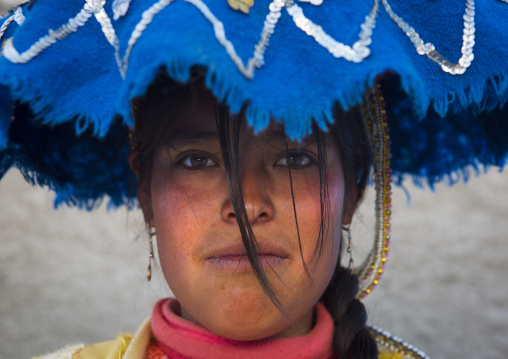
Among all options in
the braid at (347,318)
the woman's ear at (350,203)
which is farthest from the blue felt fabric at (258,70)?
the braid at (347,318)

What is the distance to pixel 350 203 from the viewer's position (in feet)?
3.59

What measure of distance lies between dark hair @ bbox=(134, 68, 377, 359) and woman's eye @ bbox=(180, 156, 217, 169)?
6 centimetres

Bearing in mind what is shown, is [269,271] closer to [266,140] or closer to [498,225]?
[266,140]

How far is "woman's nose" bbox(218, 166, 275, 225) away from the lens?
0.85m

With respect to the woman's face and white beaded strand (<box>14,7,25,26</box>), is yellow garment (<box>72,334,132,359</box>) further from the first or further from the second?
white beaded strand (<box>14,7,25,26</box>)

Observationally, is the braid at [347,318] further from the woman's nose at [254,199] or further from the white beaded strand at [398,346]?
the woman's nose at [254,199]

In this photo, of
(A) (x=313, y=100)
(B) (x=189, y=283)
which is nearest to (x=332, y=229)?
(B) (x=189, y=283)

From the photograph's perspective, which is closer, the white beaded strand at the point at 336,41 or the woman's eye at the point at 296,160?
the white beaded strand at the point at 336,41

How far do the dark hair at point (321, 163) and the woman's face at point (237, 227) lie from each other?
16 mm

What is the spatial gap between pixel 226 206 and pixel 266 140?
0.11m

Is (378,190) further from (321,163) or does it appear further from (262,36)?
(262,36)

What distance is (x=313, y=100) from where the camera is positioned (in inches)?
25.8

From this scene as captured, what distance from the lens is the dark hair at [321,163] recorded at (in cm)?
84

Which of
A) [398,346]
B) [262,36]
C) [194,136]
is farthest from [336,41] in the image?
[398,346]
